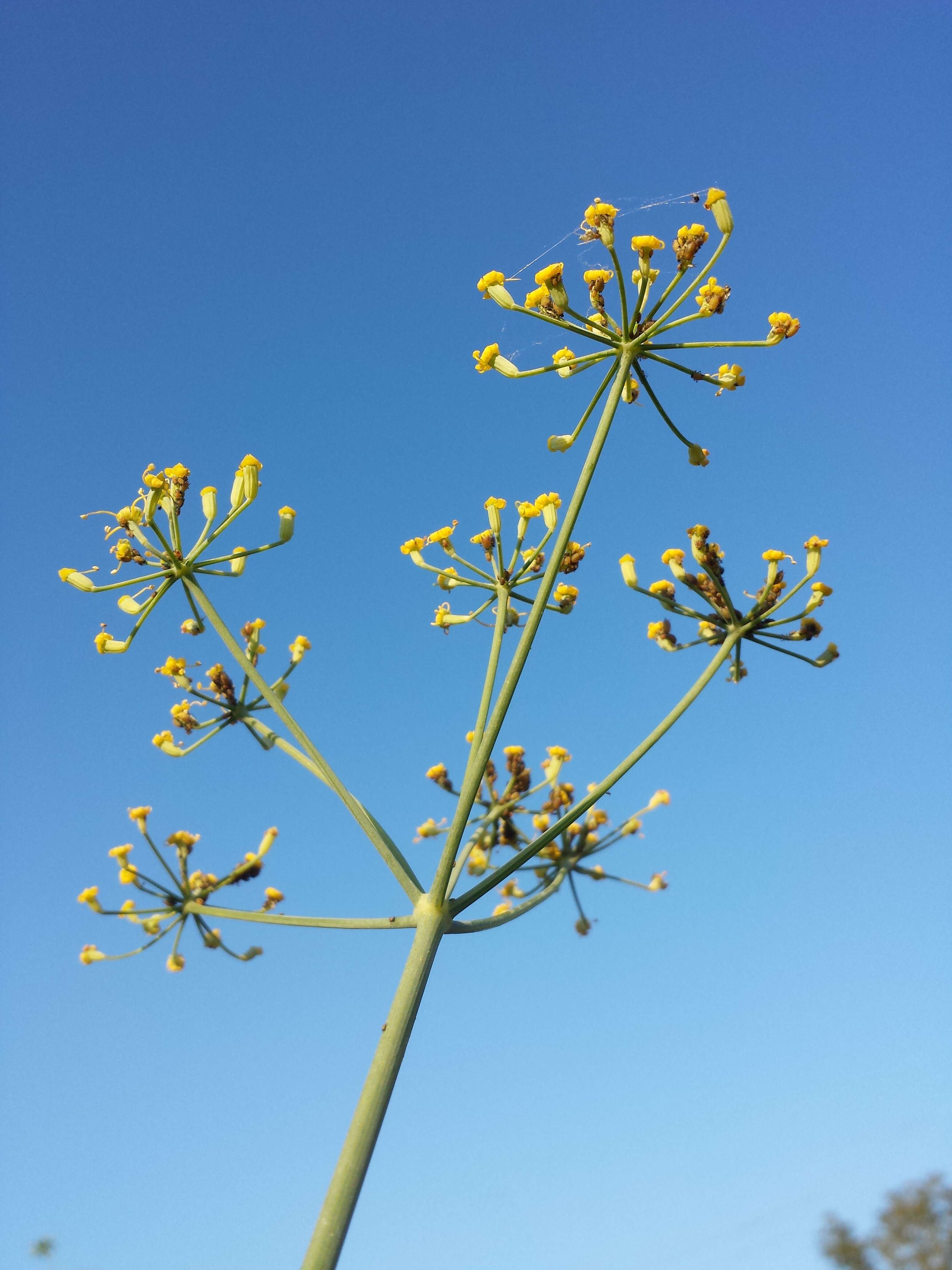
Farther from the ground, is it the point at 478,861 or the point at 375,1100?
the point at 478,861

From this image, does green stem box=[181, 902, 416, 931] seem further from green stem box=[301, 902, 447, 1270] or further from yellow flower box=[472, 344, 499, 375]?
yellow flower box=[472, 344, 499, 375]

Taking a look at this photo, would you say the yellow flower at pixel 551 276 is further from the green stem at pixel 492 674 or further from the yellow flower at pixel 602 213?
the green stem at pixel 492 674

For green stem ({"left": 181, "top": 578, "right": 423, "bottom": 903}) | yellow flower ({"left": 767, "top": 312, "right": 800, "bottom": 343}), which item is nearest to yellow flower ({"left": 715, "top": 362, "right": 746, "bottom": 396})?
yellow flower ({"left": 767, "top": 312, "right": 800, "bottom": 343})

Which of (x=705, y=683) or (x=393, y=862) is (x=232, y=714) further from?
(x=705, y=683)

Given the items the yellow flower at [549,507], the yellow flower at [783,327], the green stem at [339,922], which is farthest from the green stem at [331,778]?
the yellow flower at [783,327]

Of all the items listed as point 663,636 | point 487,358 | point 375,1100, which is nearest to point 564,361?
point 487,358

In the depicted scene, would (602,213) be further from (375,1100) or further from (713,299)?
(375,1100)
